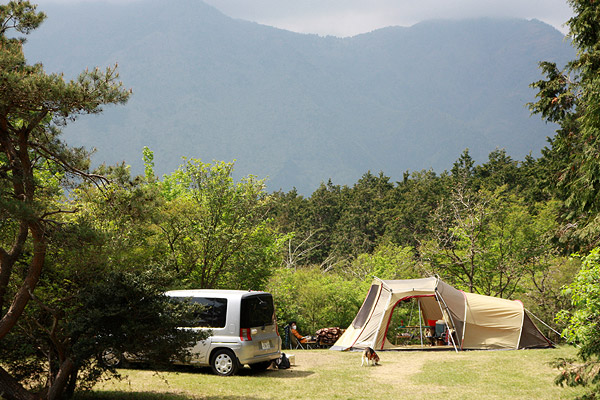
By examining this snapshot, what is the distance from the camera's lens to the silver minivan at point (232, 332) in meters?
10.9

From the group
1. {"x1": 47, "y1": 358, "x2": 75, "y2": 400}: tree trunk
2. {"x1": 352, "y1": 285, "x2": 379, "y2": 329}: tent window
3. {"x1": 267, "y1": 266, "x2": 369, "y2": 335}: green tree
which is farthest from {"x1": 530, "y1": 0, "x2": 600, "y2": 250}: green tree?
{"x1": 267, "y1": 266, "x2": 369, "y2": 335}: green tree

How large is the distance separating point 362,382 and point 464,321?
288 inches

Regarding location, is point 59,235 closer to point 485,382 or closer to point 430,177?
point 485,382

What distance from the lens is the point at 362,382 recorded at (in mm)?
10680

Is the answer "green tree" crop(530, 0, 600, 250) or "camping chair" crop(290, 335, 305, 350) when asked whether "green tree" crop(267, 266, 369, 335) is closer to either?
"camping chair" crop(290, 335, 305, 350)

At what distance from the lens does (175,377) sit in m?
10.4

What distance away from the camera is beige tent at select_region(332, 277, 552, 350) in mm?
16859

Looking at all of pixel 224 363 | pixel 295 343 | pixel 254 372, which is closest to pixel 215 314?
pixel 224 363

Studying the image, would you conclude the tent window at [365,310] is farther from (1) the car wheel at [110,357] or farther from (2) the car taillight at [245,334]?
(1) the car wheel at [110,357]

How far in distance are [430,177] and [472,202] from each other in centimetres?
4447

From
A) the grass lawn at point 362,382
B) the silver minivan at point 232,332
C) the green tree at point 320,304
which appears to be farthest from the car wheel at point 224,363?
the green tree at point 320,304

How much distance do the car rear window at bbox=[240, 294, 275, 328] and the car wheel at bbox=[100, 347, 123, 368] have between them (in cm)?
389

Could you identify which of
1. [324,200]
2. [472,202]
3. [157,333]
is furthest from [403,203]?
[157,333]

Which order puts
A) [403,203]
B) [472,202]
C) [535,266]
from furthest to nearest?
[403,203] → [472,202] → [535,266]
